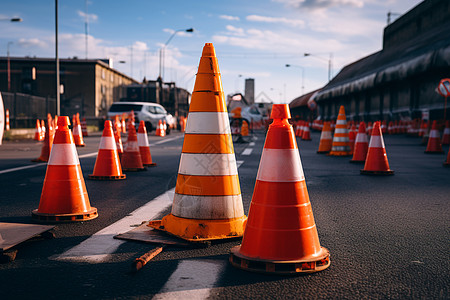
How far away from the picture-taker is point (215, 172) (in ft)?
14.2

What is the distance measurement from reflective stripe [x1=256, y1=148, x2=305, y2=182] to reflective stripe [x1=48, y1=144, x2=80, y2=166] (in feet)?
8.08

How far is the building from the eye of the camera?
2562 centimetres

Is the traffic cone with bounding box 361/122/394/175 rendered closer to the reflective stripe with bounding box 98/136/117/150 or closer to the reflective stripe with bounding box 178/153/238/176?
the reflective stripe with bounding box 98/136/117/150

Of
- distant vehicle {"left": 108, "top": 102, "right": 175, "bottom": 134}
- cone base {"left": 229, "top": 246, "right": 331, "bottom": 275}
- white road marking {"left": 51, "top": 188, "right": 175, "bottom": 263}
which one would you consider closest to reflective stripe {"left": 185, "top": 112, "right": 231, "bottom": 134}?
white road marking {"left": 51, "top": 188, "right": 175, "bottom": 263}

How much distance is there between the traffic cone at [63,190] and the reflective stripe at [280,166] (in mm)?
2168

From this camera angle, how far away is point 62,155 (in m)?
5.47

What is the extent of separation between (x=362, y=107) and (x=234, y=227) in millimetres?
39127

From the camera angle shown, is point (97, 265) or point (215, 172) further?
point (215, 172)

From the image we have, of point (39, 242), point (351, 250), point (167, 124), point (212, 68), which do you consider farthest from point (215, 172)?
point (167, 124)

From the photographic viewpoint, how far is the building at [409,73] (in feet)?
84.1

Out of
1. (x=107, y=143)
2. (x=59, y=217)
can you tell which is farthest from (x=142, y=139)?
(x=59, y=217)

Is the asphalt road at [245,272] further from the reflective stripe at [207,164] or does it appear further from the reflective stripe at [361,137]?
the reflective stripe at [361,137]

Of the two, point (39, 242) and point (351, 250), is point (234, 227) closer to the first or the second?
point (351, 250)

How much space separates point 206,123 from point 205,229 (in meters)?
0.87
